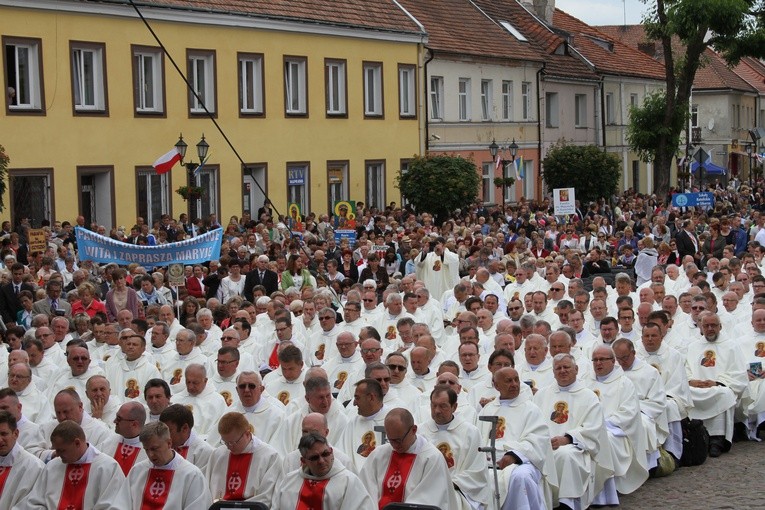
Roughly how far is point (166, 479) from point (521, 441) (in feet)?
11.0

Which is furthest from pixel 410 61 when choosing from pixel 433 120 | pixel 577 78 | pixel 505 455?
pixel 505 455

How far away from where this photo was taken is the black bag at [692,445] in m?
14.2

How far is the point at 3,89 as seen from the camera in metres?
27.6

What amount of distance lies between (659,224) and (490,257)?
Result: 663cm

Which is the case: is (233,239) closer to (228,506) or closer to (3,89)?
(3,89)

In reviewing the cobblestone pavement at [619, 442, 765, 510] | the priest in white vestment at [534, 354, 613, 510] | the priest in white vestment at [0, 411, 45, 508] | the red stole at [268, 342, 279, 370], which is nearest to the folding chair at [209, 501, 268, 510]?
the priest in white vestment at [0, 411, 45, 508]

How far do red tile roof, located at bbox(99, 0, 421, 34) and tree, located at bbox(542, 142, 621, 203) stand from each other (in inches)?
304

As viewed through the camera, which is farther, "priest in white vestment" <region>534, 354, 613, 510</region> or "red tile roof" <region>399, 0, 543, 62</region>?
"red tile roof" <region>399, 0, 543, 62</region>

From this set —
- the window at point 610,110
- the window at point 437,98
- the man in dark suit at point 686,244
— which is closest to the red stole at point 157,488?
the man in dark suit at point 686,244

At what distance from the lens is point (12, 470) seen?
33.8ft

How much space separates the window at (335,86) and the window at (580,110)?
15998mm

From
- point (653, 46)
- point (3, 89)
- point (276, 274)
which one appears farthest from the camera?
point (653, 46)

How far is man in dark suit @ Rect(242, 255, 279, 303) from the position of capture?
2122 cm

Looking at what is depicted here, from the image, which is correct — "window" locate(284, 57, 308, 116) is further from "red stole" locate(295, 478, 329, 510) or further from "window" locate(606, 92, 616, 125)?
"red stole" locate(295, 478, 329, 510)
